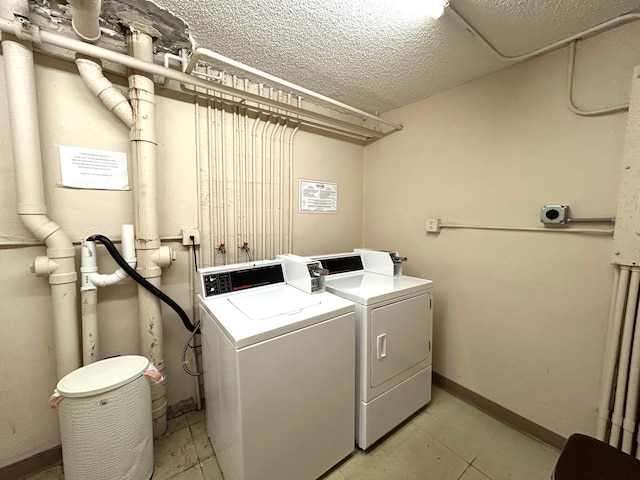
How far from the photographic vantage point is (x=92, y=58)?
1.36 m

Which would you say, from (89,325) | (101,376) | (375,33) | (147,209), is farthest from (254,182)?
(101,376)

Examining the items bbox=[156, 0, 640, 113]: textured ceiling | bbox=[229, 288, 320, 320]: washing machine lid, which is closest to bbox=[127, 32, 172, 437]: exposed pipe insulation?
bbox=[156, 0, 640, 113]: textured ceiling

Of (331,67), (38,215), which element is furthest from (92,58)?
(331,67)

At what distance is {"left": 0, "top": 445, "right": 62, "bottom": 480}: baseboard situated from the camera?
1331 millimetres

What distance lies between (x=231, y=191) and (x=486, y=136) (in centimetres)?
186

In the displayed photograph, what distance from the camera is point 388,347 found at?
1.55 m

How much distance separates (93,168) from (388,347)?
202 cm

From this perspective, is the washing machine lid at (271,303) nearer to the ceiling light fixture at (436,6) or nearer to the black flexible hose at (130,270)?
the black flexible hose at (130,270)

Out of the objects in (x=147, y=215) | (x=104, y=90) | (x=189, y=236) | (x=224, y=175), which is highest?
(x=104, y=90)

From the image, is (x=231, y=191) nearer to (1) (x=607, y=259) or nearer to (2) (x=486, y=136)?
(2) (x=486, y=136)

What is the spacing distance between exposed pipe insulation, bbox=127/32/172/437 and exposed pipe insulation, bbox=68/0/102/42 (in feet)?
0.65

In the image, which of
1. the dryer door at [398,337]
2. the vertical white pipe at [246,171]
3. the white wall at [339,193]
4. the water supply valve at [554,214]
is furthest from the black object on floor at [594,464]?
the vertical white pipe at [246,171]

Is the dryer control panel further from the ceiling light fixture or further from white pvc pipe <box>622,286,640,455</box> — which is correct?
white pvc pipe <box>622,286,640,455</box>

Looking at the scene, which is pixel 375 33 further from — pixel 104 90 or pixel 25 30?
pixel 25 30
